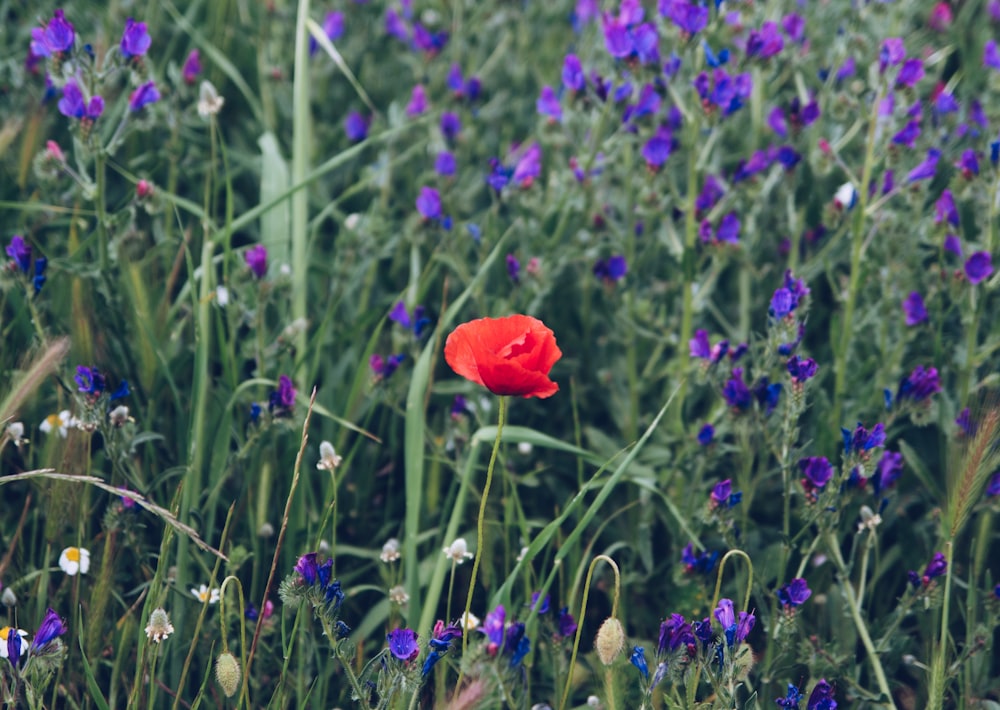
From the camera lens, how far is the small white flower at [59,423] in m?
1.81

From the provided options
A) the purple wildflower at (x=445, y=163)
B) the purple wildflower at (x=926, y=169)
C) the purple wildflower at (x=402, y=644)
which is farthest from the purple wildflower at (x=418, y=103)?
the purple wildflower at (x=402, y=644)

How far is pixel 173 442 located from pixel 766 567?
1.15m

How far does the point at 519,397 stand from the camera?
79.1 inches

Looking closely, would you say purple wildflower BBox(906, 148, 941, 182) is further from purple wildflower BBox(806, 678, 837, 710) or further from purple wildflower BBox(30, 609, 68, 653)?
purple wildflower BBox(30, 609, 68, 653)

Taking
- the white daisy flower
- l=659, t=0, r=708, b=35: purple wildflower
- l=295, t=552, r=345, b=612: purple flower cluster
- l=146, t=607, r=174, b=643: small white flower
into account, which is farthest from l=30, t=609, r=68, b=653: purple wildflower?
l=659, t=0, r=708, b=35: purple wildflower

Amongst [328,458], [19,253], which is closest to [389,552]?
[328,458]

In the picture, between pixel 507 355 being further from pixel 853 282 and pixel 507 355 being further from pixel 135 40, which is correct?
pixel 135 40

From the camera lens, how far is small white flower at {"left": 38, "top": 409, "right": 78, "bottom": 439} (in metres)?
1.81

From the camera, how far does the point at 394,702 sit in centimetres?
151

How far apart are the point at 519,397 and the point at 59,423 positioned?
0.85m

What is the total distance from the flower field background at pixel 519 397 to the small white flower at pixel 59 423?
0.9 inches

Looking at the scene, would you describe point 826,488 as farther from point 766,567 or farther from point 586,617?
point 586,617

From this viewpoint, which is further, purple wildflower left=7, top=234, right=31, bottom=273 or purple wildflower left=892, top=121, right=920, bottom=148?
purple wildflower left=892, top=121, right=920, bottom=148

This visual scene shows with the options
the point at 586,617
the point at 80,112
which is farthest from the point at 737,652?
the point at 80,112
